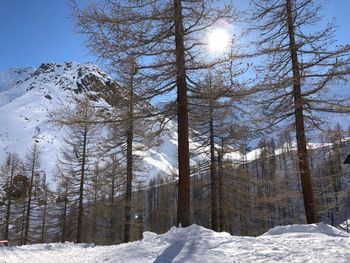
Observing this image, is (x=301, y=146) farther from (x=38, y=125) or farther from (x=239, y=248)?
(x=38, y=125)

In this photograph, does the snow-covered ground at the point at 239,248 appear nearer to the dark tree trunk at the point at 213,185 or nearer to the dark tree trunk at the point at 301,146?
the dark tree trunk at the point at 301,146

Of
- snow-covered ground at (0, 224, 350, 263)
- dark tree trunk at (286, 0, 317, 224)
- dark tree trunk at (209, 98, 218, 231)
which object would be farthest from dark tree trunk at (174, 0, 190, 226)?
dark tree trunk at (209, 98, 218, 231)

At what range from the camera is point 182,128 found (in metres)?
10.5

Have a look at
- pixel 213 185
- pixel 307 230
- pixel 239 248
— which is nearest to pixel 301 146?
pixel 307 230

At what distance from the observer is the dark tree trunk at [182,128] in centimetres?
1023

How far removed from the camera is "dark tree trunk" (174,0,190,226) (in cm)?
1023

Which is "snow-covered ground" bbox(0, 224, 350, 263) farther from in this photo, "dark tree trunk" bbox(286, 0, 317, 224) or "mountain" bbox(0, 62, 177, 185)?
"mountain" bbox(0, 62, 177, 185)

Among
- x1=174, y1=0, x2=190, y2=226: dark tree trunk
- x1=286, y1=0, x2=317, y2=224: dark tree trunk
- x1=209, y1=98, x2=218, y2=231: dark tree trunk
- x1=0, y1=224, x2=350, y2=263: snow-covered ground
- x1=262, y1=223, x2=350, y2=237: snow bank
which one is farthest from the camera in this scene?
x1=209, y1=98, x2=218, y2=231: dark tree trunk

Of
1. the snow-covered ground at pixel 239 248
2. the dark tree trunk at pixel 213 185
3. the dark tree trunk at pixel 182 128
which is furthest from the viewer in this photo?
the dark tree trunk at pixel 213 185

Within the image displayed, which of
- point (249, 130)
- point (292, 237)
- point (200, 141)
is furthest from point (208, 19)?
point (200, 141)

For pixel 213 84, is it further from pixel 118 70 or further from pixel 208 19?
pixel 118 70

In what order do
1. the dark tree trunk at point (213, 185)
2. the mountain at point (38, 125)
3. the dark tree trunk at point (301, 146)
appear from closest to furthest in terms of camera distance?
the dark tree trunk at point (301, 146), the dark tree trunk at point (213, 185), the mountain at point (38, 125)

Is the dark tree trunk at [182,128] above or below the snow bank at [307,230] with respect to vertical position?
above

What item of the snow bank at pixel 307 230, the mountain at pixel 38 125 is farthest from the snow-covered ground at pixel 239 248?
the mountain at pixel 38 125
